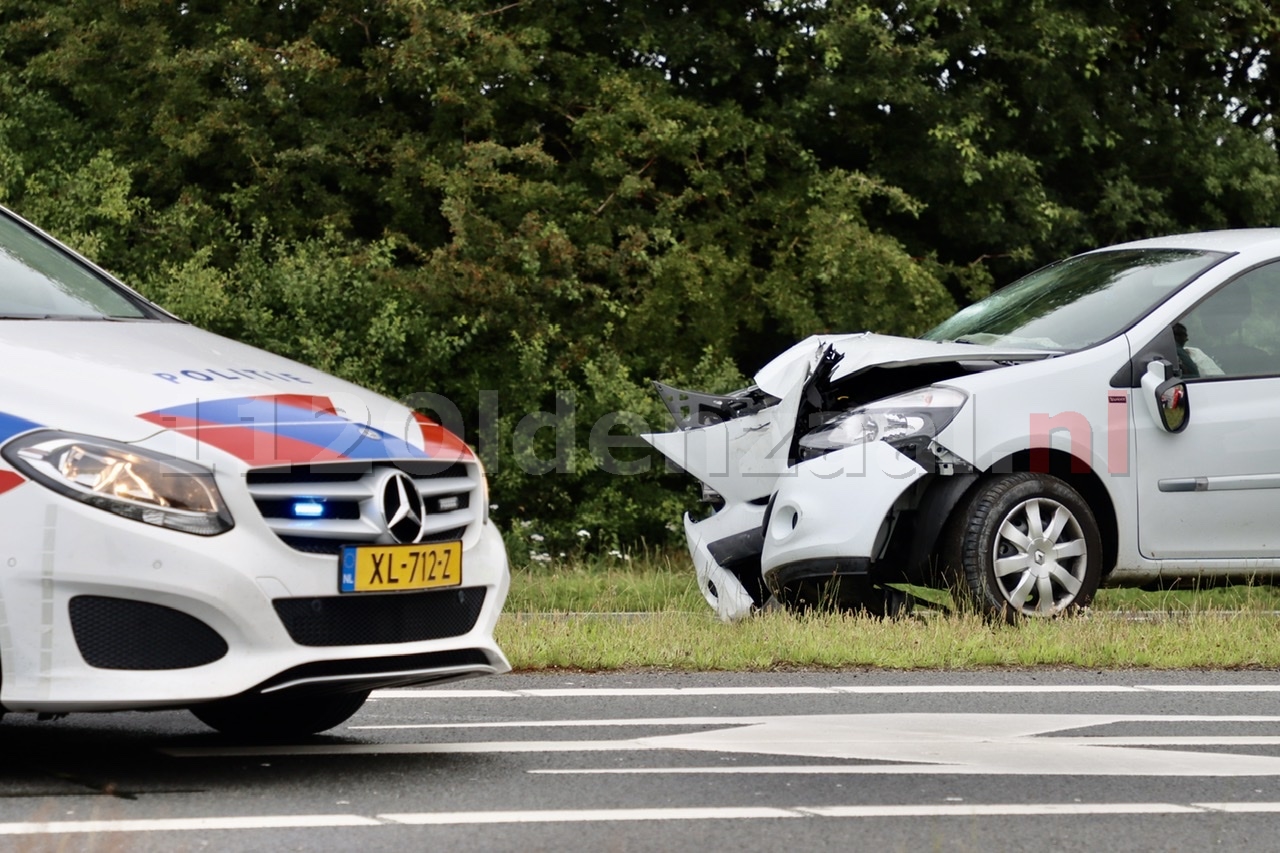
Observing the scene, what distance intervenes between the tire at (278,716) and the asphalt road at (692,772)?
8 centimetres

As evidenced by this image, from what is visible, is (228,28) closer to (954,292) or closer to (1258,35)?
(954,292)

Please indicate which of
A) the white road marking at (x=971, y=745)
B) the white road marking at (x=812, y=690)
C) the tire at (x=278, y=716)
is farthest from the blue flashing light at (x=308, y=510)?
the white road marking at (x=812, y=690)

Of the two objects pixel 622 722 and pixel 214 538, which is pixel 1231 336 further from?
pixel 214 538

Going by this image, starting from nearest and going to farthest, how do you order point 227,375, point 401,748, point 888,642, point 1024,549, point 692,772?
1. point 692,772
2. point 227,375
3. point 401,748
4. point 888,642
5. point 1024,549

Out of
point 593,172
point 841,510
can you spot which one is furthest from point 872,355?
point 593,172

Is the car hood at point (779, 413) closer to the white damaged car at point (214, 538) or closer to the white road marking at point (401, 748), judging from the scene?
the white road marking at point (401, 748)

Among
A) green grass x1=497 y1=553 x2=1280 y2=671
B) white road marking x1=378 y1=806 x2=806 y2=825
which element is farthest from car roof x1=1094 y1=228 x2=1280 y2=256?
white road marking x1=378 y1=806 x2=806 y2=825

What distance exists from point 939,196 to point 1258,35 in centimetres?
376

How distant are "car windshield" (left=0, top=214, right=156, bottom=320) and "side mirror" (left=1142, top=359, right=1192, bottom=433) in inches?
176

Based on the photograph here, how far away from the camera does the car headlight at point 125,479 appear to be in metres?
4.92

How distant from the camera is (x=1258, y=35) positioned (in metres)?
20.1

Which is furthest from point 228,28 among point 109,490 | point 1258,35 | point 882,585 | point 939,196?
point 109,490

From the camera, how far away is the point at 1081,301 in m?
9.33

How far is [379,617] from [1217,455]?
4.83 m
